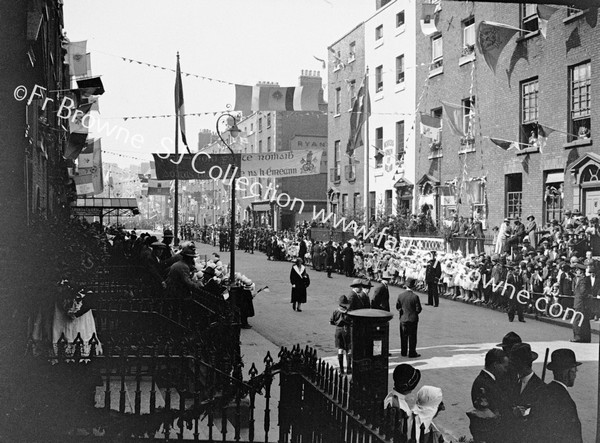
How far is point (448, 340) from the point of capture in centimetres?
1388

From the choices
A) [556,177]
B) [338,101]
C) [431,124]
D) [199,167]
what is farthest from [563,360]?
[338,101]

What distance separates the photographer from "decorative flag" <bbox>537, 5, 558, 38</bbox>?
19.9 m

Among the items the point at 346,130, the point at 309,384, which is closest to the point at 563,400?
the point at 309,384

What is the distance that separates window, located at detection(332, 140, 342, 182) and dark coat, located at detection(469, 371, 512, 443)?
3728cm

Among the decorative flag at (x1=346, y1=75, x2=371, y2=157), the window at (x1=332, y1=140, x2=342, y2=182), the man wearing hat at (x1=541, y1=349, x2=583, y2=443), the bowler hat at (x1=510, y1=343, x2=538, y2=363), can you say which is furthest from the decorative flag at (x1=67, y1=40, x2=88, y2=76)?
the man wearing hat at (x1=541, y1=349, x2=583, y2=443)

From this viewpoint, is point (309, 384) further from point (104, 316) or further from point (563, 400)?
point (104, 316)

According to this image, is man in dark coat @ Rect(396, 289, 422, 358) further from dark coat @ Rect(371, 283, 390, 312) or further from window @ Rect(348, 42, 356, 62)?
window @ Rect(348, 42, 356, 62)

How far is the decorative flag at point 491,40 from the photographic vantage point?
873 inches

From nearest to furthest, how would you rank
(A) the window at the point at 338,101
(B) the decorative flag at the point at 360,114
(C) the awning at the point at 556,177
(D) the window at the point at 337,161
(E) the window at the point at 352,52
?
1. (C) the awning at the point at 556,177
2. (B) the decorative flag at the point at 360,114
3. (E) the window at the point at 352,52
4. (A) the window at the point at 338,101
5. (D) the window at the point at 337,161

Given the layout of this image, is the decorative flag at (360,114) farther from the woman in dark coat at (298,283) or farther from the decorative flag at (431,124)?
the woman in dark coat at (298,283)

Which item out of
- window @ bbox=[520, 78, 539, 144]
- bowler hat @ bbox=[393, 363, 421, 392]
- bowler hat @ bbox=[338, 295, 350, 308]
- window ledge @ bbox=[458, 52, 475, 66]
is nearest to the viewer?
bowler hat @ bbox=[393, 363, 421, 392]

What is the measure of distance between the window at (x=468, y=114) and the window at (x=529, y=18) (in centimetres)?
405

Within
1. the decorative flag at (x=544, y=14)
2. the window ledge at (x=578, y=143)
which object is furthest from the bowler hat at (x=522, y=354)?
the decorative flag at (x=544, y=14)

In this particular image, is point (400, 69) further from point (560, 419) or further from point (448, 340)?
point (560, 419)
